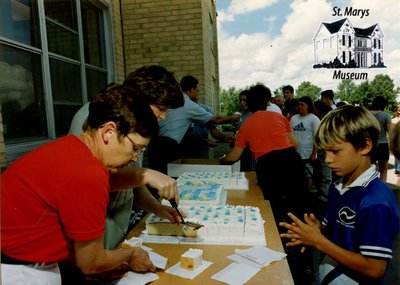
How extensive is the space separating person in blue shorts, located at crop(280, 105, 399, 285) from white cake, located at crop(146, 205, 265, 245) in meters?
0.19

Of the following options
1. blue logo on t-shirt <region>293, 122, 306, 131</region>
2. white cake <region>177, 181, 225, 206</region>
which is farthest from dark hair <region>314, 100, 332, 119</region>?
white cake <region>177, 181, 225, 206</region>

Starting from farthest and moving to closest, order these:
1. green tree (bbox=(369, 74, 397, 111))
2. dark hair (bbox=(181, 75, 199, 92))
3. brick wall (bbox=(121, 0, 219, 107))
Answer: green tree (bbox=(369, 74, 397, 111)) → brick wall (bbox=(121, 0, 219, 107)) → dark hair (bbox=(181, 75, 199, 92))

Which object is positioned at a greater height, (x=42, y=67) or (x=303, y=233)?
(x=42, y=67)

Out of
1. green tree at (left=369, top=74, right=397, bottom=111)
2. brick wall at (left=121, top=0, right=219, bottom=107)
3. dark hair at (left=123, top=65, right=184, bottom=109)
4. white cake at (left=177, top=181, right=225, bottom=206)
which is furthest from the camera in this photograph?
green tree at (left=369, top=74, right=397, bottom=111)

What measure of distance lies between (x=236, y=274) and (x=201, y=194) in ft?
2.78

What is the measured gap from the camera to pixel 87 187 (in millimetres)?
905

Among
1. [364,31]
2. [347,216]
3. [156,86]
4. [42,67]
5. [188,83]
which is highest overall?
[364,31]

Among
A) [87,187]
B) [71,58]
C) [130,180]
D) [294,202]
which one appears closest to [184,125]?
[294,202]

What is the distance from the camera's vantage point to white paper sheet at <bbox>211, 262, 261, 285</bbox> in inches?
47.8

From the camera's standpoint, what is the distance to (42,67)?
122 inches

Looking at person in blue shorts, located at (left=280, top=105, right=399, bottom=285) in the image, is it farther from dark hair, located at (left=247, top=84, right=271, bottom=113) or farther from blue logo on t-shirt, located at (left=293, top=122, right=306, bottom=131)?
blue logo on t-shirt, located at (left=293, top=122, right=306, bottom=131)

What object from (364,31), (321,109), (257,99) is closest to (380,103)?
(321,109)

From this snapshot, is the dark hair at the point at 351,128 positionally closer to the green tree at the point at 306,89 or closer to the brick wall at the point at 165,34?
the brick wall at the point at 165,34

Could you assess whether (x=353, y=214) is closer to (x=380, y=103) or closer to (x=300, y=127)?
(x=300, y=127)
